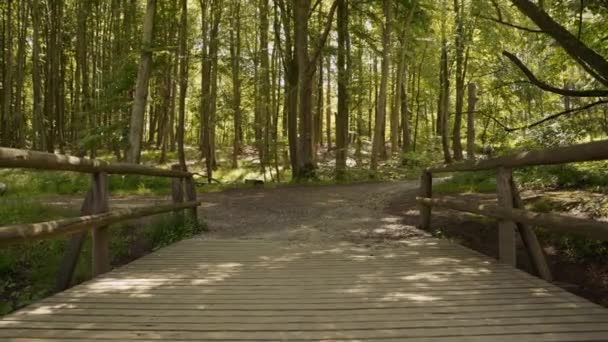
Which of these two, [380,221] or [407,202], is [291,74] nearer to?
[407,202]

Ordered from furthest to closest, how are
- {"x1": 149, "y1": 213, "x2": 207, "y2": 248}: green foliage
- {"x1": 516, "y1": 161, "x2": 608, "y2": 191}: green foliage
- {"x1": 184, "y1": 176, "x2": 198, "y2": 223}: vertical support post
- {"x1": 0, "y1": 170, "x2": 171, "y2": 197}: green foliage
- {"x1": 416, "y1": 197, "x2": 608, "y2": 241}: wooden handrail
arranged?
{"x1": 0, "y1": 170, "x2": 171, "y2": 197}: green foliage → {"x1": 516, "y1": 161, "x2": 608, "y2": 191}: green foliage → {"x1": 184, "y1": 176, "x2": 198, "y2": 223}: vertical support post → {"x1": 149, "y1": 213, "x2": 207, "y2": 248}: green foliage → {"x1": 416, "y1": 197, "x2": 608, "y2": 241}: wooden handrail

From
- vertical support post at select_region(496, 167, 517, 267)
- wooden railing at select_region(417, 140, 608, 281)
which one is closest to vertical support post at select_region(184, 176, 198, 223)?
wooden railing at select_region(417, 140, 608, 281)

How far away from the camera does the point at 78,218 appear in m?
4.41

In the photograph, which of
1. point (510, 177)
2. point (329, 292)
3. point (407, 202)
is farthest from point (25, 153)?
point (407, 202)

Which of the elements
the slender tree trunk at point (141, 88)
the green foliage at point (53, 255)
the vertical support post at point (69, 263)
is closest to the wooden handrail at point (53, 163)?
the vertical support post at point (69, 263)

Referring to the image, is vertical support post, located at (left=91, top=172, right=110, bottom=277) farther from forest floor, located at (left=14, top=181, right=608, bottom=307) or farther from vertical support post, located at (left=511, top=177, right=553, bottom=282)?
vertical support post, located at (left=511, top=177, right=553, bottom=282)

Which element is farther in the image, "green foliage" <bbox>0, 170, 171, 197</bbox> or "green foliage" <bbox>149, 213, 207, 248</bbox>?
"green foliage" <bbox>0, 170, 171, 197</bbox>

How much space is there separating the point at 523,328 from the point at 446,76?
74.5 ft

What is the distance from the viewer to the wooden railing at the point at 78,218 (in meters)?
3.43

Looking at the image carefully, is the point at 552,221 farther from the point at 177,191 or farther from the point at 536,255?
the point at 177,191

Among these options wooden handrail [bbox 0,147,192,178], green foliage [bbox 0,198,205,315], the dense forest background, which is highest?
the dense forest background

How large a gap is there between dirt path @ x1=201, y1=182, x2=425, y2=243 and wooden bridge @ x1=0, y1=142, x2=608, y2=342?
7.14 feet

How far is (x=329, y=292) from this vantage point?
4312 millimetres

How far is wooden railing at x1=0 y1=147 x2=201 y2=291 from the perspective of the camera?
3.43 meters
